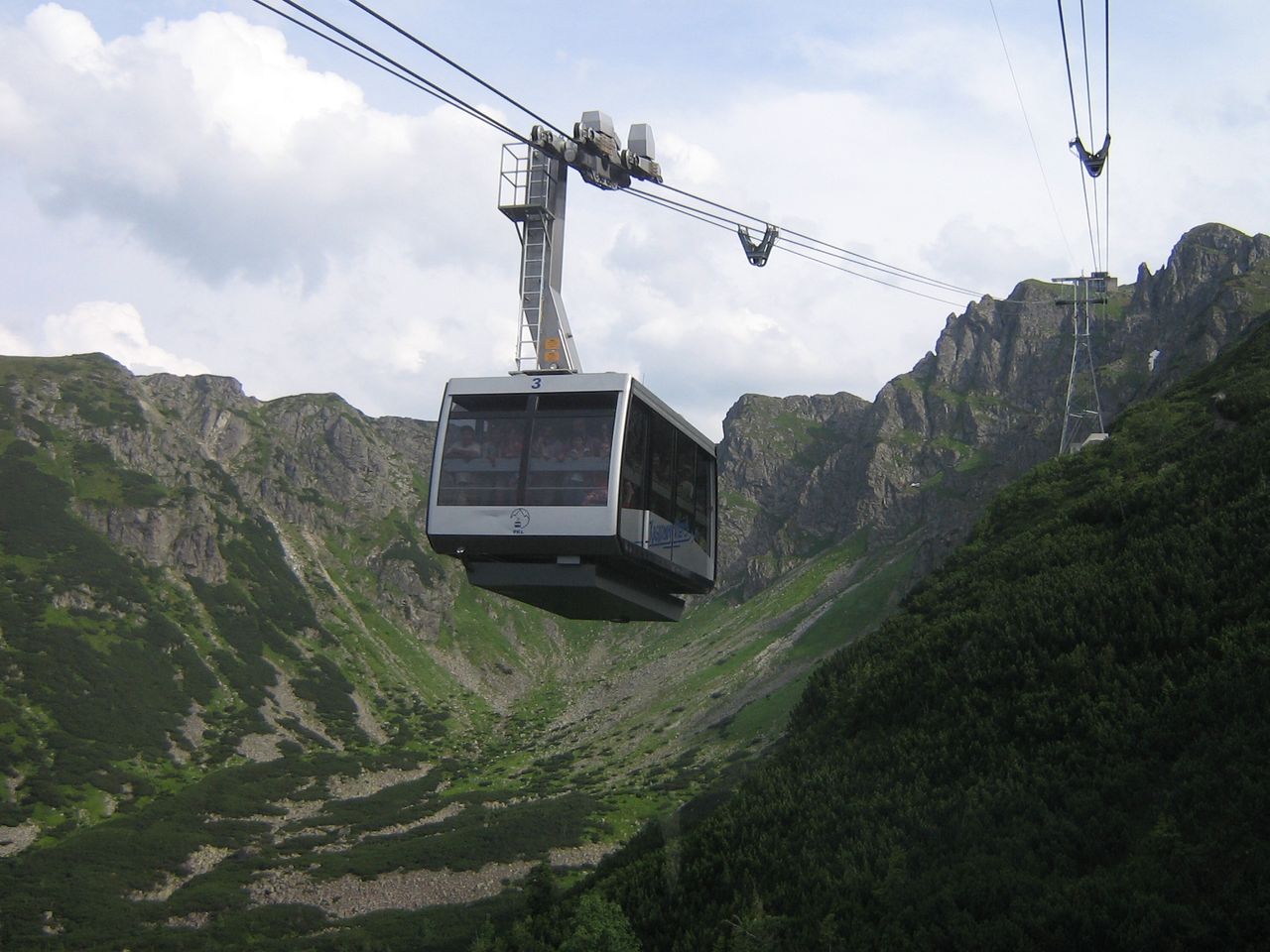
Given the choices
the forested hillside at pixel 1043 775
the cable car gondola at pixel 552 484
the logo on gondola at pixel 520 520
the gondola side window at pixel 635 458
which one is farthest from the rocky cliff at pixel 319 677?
the logo on gondola at pixel 520 520

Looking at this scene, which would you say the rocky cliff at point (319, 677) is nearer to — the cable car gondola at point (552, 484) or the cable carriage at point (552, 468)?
the cable carriage at point (552, 468)

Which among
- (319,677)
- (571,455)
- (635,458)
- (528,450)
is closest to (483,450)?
(528,450)

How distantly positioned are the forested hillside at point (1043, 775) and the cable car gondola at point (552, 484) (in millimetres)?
8792

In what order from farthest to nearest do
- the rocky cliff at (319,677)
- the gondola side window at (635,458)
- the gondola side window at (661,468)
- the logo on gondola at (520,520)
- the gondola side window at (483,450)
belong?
the rocky cliff at (319,677), the gondola side window at (661,468), the gondola side window at (483,450), the gondola side window at (635,458), the logo on gondola at (520,520)

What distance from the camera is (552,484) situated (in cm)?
1864

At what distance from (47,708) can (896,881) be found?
10743 centimetres

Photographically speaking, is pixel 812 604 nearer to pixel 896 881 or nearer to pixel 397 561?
pixel 397 561

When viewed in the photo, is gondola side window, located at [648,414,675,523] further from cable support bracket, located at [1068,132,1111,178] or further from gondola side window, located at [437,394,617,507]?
cable support bracket, located at [1068,132,1111,178]

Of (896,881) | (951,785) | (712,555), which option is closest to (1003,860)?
(896,881)

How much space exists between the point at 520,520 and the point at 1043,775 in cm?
1313

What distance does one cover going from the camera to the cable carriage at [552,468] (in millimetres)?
18469

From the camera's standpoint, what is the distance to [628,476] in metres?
18.8

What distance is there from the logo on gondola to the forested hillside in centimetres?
1024

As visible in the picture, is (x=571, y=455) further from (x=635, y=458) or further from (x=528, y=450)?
(x=635, y=458)
